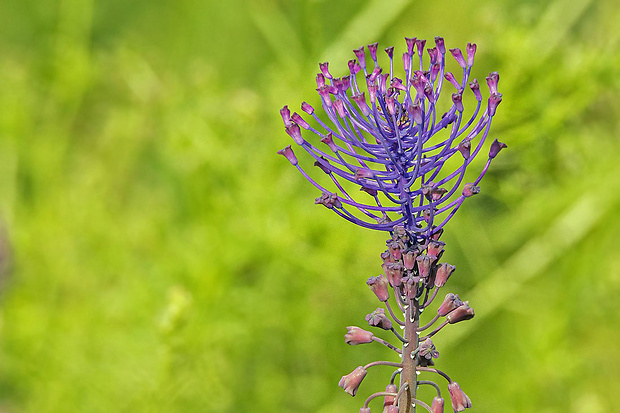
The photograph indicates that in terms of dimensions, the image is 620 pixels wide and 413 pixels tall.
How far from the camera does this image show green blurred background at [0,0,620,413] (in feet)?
9.96

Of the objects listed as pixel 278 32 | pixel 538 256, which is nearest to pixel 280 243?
pixel 278 32

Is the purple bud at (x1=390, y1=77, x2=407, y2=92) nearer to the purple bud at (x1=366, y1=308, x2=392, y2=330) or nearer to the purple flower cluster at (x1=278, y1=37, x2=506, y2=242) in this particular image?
the purple flower cluster at (x1=278, y1=37, x2=506, y2=242)

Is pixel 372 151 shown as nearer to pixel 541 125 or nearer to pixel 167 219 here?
pixel 541 125

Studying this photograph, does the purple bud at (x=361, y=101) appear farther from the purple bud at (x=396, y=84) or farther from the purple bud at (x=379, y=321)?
the purple bud at (x=379, y=321)

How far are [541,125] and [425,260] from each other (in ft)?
5.76

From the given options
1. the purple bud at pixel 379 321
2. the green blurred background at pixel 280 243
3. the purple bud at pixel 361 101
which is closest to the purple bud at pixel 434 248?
the purple bud at pixel 379 321

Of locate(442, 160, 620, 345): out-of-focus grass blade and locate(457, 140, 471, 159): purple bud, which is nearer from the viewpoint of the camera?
locate(457, 140, 471, 159): purple bud

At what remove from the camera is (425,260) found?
1.25 m

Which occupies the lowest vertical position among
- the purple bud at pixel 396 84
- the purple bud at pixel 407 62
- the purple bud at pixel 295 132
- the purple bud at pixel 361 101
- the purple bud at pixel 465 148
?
the purple bud at pixel 465 148

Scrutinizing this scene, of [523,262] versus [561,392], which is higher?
[523,262]

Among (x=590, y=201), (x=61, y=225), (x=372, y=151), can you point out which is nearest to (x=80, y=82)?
(x=61, y=225)

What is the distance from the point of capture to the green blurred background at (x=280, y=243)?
9.96 ft

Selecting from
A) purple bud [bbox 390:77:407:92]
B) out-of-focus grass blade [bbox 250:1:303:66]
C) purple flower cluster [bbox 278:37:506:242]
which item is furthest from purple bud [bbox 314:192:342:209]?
out-of-focus grass blade [bbox 250:1:303:66]

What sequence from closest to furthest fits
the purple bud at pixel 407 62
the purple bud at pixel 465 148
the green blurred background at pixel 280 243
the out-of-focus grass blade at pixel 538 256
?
1. the purple bud at pixel 465 148
2. the purple bud at pixel 407 62
3. the green blurred background at pixel 280 243
4. the out-of-focus grass blade at pixel 538 256
